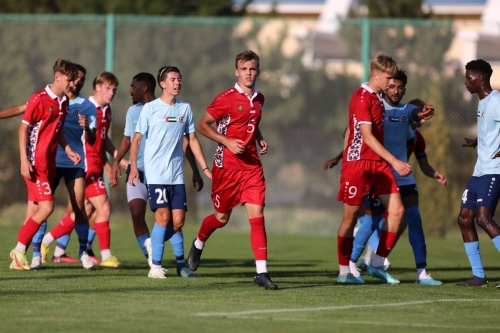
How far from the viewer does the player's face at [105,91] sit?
11.3 m

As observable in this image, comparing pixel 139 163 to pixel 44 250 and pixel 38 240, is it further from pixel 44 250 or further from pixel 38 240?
pixel 44 250

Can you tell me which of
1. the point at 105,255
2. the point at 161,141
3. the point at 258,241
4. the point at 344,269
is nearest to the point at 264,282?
the point at 258,241

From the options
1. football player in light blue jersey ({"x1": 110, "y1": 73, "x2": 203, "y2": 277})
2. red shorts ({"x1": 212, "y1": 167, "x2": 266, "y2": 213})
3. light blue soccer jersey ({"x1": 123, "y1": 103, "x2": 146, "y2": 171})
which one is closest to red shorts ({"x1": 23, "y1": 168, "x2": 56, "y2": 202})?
football player in light blue jersey ({"x1": 110, "y1": 73, "x2": 203, "y2": 277})

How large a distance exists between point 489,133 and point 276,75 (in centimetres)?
1029

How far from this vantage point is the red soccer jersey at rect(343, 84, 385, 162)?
31.0ft

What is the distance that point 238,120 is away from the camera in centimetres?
930

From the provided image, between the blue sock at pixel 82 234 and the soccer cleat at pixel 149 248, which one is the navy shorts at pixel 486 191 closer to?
the soccer cleat at pixel 149 248

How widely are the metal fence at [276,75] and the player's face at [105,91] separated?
281 inches

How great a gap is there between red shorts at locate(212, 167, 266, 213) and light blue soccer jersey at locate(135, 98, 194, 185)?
0.59 m

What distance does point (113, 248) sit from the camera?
46.8 feet

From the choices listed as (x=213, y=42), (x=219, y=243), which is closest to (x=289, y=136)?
(x=213, y=42)

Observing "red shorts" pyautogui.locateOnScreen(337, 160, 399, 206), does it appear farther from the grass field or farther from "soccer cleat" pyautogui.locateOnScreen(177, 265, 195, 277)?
"soccer cleat" pyautogui.locateOnScreen(177, 265, 195, 277)

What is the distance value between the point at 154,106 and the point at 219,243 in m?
6.19

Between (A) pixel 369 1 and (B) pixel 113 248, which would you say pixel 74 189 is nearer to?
(B) pixel 113 248
